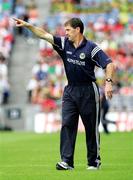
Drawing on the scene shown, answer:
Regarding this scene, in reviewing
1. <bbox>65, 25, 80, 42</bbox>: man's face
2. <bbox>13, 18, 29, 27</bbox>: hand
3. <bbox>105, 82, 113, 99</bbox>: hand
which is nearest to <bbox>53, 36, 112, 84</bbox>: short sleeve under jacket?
<bbox>65, 25, 80, 42</bbox>: man's face

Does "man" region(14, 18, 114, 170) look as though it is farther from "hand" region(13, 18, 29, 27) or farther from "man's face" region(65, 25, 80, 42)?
"hand" region(13, 18, 29, 27)

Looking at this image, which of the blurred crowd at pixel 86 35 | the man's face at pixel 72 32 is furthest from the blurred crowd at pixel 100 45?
the man's face at pixel 72 32

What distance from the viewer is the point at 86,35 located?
36938mm

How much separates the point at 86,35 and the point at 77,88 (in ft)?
75.4

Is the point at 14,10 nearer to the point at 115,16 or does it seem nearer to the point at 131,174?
the point at 115,16

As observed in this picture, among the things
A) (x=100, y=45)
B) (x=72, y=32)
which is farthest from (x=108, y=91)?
(x=100, y=45)

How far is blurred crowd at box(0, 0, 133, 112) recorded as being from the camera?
34.5 m

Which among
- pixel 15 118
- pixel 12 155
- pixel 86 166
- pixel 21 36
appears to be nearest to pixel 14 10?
pixel 21 36

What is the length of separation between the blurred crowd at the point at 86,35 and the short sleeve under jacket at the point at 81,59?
19.5 m

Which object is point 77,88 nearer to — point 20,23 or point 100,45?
point 20,23

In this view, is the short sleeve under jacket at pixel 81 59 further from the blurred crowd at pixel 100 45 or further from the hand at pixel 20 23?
the blurred crowd at pixel 100 45

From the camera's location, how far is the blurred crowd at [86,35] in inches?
1358

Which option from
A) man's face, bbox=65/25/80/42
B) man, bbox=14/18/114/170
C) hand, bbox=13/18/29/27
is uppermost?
hand, bbox=13/18/29/27

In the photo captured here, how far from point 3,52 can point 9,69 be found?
905mm
